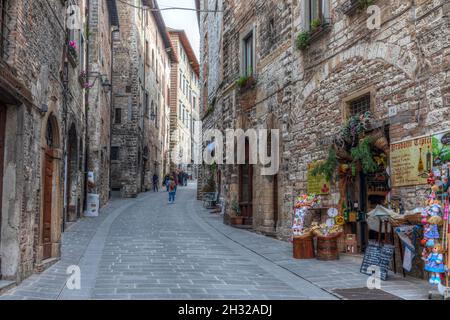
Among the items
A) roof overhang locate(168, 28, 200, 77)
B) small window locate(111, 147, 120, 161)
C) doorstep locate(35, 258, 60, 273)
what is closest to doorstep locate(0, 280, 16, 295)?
doorstep locate(35, 258, 60, 273)

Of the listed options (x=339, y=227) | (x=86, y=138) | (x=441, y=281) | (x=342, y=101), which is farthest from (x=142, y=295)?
(x=86, y=138)

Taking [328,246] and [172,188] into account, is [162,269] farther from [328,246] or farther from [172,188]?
[172,188]

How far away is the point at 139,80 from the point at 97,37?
10.3 metres

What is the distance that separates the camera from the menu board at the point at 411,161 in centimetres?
721

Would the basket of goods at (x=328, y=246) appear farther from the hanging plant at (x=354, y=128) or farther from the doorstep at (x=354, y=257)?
the hanging plant at (x=354, y=128)

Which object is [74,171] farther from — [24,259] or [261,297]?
[261,297]

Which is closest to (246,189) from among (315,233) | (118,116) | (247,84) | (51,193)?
(247,84)

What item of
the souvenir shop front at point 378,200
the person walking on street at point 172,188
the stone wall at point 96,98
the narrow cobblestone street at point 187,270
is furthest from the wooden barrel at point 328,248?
the person walking on street at point 172,188

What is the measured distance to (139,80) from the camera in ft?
96.9

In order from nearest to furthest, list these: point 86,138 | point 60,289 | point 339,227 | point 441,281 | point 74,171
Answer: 1. point 441,281
2. point 60,289
3. point 339,227
4. point 74,171
5. point 86,138

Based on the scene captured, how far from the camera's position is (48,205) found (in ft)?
29.3

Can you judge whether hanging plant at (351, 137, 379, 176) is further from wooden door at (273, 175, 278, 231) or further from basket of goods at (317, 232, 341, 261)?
wooden door at (273, 175, 278, 231)

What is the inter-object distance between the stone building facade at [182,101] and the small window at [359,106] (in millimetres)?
36108

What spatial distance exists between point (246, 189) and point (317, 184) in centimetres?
567
